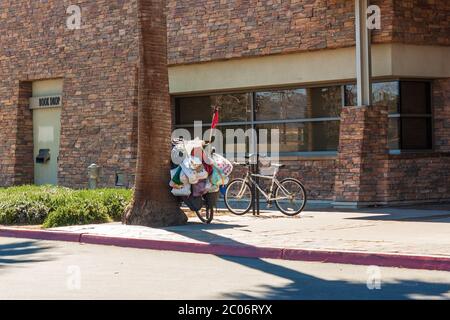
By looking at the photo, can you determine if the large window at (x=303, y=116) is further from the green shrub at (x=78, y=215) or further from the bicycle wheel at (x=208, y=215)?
the green shrub at (x=78, y=215)

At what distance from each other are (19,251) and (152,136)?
352 cm

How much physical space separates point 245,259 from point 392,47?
9288 mm

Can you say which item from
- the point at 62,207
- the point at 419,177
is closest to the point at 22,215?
the point at 62,207

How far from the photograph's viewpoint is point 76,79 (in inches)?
1035

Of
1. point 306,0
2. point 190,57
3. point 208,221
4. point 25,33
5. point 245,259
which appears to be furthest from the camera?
point 25,33

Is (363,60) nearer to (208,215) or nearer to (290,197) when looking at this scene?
(290,197)

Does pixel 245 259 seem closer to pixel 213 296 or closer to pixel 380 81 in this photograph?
pixel 213 296

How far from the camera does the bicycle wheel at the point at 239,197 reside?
18.2 metres

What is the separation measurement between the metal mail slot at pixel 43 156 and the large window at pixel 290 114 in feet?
20.2

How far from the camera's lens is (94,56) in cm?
2578

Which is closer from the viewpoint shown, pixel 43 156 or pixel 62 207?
pixel 62 207
